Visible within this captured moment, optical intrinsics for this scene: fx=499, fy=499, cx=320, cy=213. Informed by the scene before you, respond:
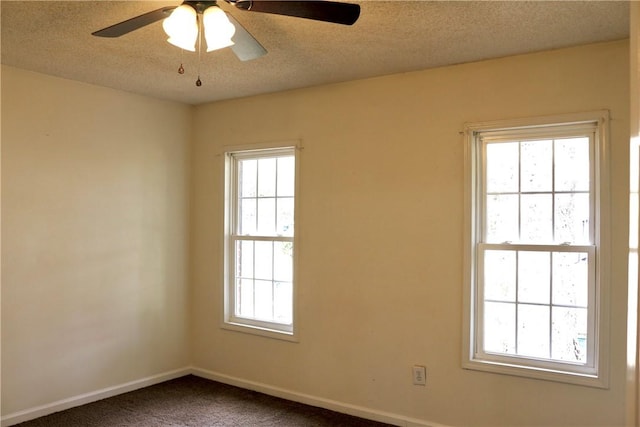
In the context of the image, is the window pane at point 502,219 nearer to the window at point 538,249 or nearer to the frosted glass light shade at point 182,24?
the window at point 538,249

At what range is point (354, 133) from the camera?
366cm

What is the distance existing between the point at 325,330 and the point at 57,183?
2.24 metres

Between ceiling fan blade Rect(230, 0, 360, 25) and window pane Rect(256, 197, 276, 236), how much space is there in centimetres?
232

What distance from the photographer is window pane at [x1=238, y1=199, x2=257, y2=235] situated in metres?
4.33

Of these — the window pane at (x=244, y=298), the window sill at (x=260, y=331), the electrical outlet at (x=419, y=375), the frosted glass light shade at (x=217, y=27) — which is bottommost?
the electrical outlet at (x=419, y=375)

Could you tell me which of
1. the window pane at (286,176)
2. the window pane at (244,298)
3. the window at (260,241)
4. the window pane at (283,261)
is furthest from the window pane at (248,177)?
the window pane at (244,298)

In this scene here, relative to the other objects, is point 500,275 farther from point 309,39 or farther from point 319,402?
point 309,39

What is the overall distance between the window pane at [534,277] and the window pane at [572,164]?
437 millimetres

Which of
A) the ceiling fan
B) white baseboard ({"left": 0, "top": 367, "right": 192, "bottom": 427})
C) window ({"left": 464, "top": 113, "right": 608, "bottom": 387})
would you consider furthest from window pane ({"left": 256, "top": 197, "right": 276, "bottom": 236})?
the ceiling fan

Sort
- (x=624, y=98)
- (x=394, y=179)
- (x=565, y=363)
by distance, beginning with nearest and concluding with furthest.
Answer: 1. (x=624, y=98)
2. (x=565, y=363)
3. (x=394, y=179)

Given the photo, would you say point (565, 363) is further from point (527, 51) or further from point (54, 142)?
point (54, 142)

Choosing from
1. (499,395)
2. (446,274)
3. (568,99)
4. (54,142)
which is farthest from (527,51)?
(54,142)

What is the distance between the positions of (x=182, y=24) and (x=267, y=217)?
2358 mm

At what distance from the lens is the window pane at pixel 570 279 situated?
2.93m
